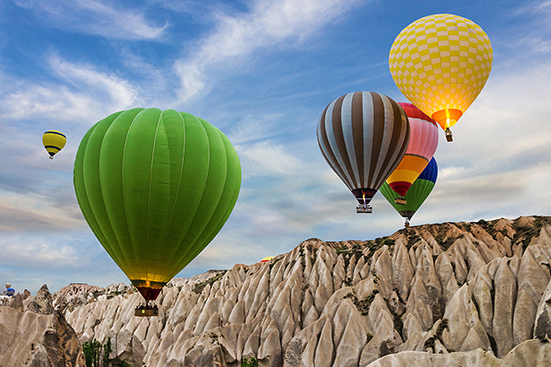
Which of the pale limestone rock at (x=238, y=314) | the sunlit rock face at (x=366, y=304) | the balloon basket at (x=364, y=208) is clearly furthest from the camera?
the pale limestone rock at (x=238, y=314)

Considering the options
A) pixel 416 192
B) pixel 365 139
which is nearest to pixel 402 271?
pixel 416 192

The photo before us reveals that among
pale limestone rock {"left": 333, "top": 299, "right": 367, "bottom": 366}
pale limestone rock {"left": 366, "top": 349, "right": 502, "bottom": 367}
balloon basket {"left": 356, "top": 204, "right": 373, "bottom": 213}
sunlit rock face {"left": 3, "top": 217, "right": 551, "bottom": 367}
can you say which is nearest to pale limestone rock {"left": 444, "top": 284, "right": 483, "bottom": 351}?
sunlit rock face {"left": 3, "top": 217, "right": 551, "bottom": 367}

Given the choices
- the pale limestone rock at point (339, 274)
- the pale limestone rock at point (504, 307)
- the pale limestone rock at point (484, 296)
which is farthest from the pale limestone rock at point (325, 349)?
the pale limestone rock at point (504, 307)

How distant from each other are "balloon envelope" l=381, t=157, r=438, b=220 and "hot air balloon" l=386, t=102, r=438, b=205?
22.3 feet

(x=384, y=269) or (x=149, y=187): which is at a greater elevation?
(x=149, y=187)

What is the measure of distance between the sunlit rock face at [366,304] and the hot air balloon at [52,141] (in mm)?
25020

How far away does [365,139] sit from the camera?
3153 centimetres

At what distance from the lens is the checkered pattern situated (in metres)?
29.8

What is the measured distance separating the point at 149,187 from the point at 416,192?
3117cm

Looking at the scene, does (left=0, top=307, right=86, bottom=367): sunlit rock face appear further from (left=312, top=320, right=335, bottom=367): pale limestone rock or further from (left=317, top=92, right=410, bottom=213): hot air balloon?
(left=312, top=320, right=335, bottom=367): pale limestone rock

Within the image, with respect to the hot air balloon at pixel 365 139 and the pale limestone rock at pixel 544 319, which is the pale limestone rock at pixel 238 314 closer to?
the hot air balloon at pixel 365 139

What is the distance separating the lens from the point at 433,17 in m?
31.3

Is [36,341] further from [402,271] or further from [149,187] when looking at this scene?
[402,271]

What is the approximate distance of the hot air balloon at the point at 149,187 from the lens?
2288 cm
